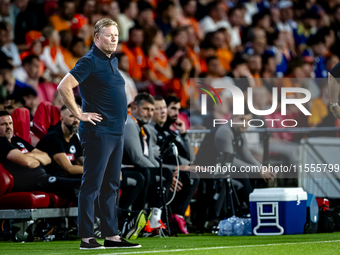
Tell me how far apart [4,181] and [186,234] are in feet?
7.26

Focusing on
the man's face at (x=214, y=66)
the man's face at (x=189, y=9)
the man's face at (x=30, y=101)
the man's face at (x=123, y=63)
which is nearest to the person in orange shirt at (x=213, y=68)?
the man's face at (x=214, y=66)

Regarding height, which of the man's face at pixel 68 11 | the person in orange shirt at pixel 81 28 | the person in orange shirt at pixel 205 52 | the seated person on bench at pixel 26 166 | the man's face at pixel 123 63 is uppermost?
the man's face at pixel 68 11

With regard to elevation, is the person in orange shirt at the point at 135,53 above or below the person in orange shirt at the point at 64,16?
below

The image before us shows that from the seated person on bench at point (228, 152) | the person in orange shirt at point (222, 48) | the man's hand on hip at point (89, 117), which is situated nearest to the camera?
the man's hand on hip at point (89, 117)

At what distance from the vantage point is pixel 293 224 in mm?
6754

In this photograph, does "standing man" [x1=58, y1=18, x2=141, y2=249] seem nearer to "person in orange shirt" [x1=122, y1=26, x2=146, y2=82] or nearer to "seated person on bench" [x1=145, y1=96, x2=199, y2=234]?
"seated person on bench" [x1=145, y1=96, x2=199, y2=234]

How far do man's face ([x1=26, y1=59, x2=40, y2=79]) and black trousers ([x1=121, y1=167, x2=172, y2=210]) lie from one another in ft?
8.06

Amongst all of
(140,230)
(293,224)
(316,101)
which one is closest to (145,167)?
(140,230)

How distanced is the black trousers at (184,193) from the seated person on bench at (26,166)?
1.40 m

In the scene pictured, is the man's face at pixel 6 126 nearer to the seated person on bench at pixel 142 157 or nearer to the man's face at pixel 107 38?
the seated person on bench at pixel 142 157

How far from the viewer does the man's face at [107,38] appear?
4.73 m

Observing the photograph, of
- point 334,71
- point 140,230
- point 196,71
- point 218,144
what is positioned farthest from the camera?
point 196,71

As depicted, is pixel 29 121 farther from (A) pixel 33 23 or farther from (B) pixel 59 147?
(A) pixel 33 23

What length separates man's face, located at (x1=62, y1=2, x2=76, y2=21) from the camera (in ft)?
32.7
